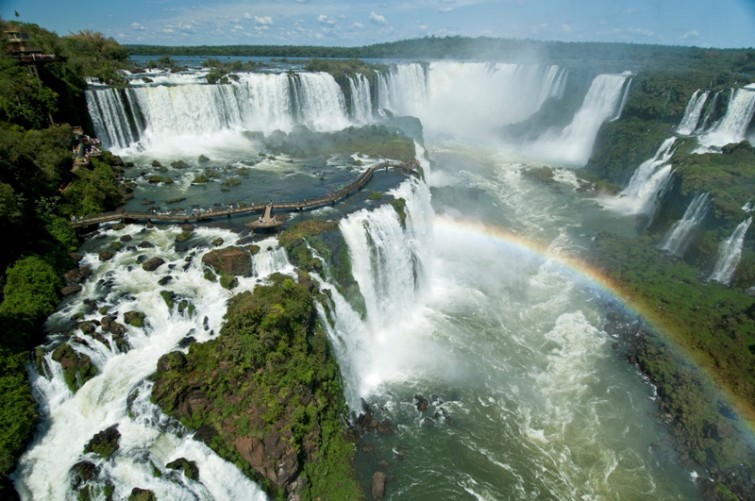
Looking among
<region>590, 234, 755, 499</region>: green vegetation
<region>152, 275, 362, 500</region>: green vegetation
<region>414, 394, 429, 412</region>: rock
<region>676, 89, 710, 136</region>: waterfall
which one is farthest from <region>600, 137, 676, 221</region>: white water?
<region>152, 275, 362, 500</region>: green vegetation

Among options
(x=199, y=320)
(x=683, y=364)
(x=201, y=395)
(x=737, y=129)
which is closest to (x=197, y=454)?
(x=201, y=395)

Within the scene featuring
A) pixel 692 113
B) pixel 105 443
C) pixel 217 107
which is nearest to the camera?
pixel 105 443

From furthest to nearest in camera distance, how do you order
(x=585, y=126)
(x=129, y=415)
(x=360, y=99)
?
1. (x=360, y=99)
2. (x=585, y=126)
3. (x=129, y=415)

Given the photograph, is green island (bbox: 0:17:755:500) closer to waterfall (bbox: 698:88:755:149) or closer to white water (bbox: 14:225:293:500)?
white water (bbox: 14:225:293:500)

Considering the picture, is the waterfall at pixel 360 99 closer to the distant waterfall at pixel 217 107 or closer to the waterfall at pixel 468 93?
the distant waterfall at pixel 217 107

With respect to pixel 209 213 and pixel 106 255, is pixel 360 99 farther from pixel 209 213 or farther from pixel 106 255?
pixel 106 255

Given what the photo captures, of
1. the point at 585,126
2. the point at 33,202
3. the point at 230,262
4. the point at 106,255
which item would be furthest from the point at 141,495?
the point at 585,126
